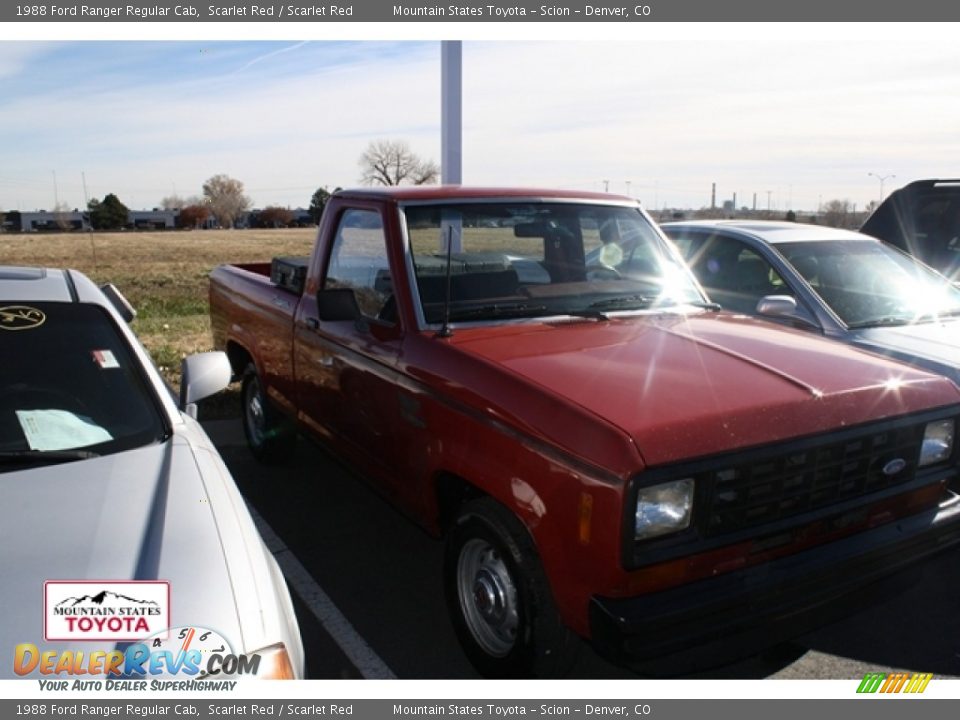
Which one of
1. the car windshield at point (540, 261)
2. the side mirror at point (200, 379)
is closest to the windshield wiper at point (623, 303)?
the car windshield at point (540, 261)

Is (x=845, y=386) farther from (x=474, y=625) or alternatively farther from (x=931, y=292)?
(x=931, y=292)

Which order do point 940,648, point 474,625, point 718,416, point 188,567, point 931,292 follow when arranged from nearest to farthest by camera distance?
point 188,567, point 718,416, point 474,625, point 940,648, point 931,292

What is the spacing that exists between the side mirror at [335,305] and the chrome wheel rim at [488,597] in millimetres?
1311

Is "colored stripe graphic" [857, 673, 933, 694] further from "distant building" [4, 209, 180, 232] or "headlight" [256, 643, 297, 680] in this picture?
"distant building" [4, 209, 180, 232]

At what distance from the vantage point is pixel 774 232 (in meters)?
6.46

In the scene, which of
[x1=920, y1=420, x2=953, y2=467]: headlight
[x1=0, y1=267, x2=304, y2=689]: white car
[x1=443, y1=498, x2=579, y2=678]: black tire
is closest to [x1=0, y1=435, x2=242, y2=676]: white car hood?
[x1=0, y1=267, x2=304, y2=689]: white car

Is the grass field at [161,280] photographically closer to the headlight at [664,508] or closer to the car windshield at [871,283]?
the car windshield at [871,283]

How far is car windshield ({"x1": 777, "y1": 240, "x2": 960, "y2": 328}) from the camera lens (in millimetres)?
5656

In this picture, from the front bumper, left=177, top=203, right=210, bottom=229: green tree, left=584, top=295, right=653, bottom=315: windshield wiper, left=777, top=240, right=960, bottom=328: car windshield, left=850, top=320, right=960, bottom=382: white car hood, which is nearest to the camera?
the front bumper

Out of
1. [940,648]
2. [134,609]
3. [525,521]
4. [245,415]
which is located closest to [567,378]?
[525,521]

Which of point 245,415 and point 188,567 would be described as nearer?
point 188,567

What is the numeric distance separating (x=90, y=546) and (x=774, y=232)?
567cm

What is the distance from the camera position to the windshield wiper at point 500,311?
12.3 ft
